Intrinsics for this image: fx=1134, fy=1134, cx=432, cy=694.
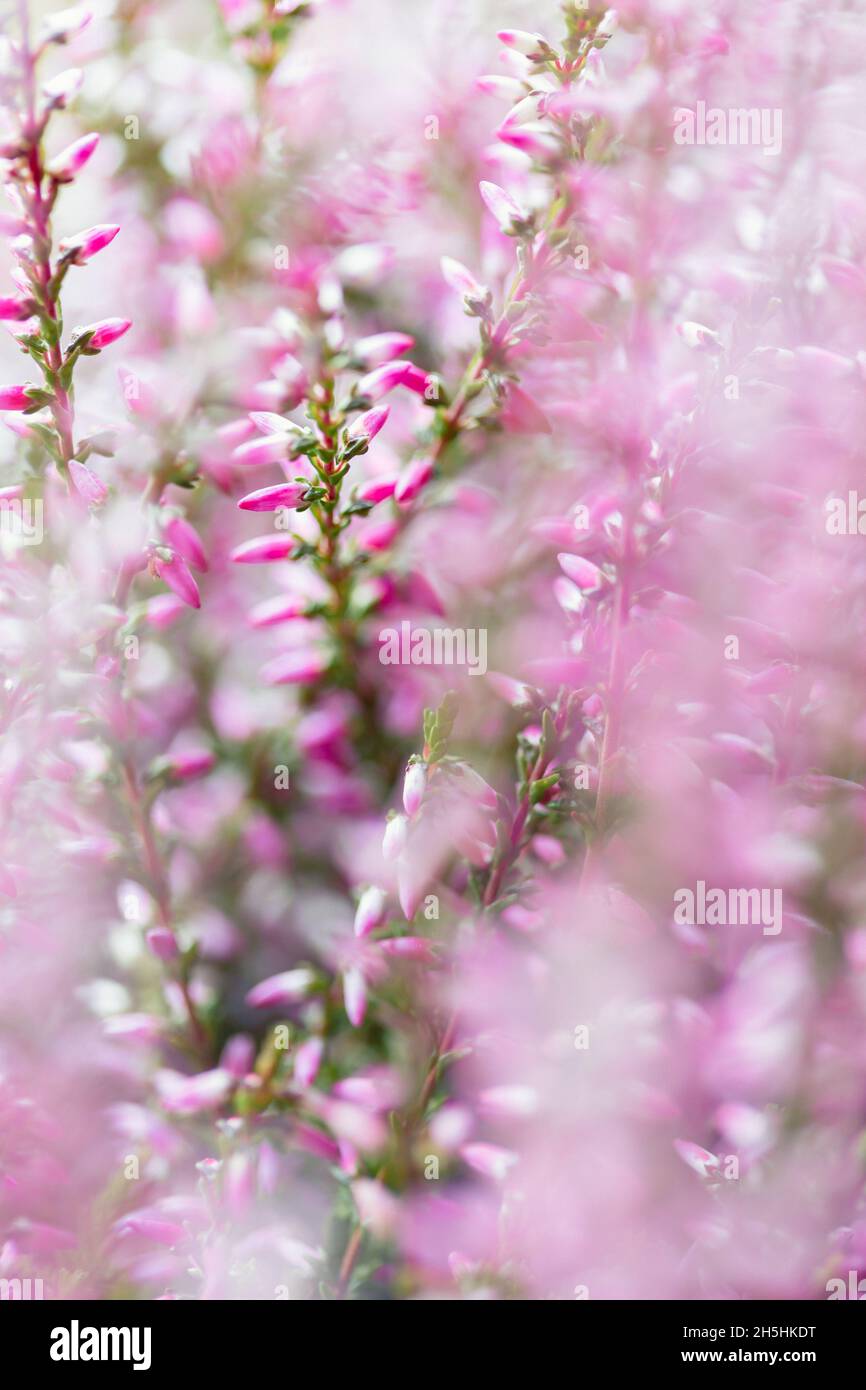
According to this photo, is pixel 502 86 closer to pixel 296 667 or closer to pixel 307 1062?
pixel 296 667

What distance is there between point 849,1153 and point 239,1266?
1.05 feet

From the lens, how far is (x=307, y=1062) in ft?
1.85

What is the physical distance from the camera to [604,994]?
1.91 feet

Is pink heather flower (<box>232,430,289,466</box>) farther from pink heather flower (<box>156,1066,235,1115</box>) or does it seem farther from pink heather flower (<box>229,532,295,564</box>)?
pink heather flower (<box>156,1066,235,1115</box>)

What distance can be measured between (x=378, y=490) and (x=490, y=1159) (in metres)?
0.33

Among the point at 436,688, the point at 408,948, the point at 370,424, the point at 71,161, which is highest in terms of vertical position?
the point at 71,161

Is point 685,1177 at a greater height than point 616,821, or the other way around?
point 616,821

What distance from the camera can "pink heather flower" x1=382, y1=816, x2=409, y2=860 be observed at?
1.73 feet

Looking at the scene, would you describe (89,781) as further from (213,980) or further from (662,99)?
(662,99)

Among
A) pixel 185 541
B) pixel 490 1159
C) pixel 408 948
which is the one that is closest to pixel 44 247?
pixel 185 541

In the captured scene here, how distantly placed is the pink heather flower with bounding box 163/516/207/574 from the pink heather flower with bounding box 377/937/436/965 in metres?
0.20

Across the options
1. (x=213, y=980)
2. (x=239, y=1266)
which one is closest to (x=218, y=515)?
(x=213, y=980)

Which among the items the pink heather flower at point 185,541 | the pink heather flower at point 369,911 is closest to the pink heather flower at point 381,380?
the pink heather flower at point 185,541

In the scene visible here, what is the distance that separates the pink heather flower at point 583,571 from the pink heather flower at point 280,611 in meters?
0.13
